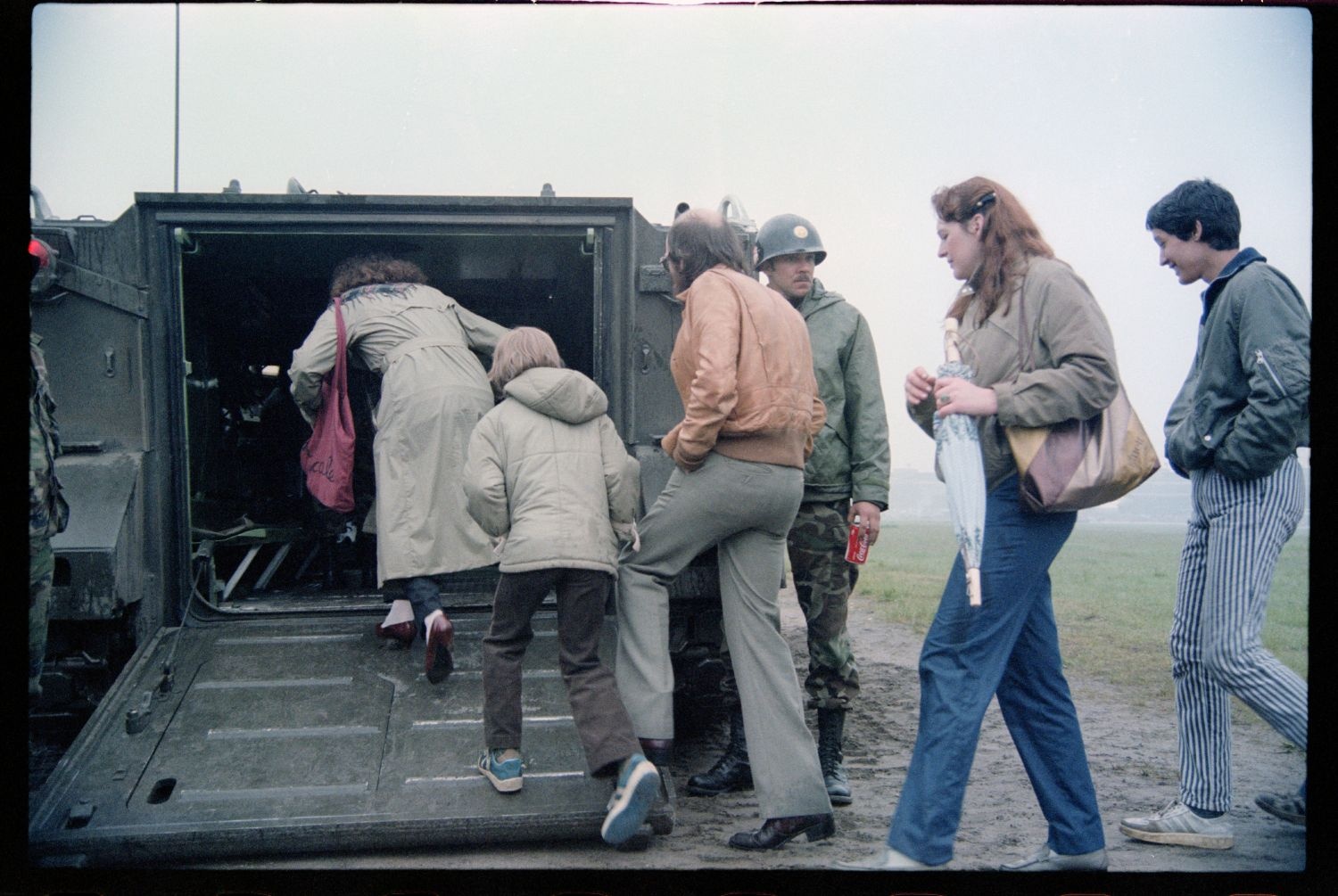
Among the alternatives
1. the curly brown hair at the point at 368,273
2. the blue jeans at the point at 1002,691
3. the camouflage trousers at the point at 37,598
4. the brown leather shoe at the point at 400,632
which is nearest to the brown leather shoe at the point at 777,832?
the blue jeans at the point at 1002,691

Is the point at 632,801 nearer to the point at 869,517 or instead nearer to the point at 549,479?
the point at 549,479

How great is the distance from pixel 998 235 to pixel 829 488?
1.10 metres

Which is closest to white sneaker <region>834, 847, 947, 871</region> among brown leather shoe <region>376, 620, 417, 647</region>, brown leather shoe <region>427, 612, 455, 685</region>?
brown leather shoe <region>427, 612, 455, 685</region>

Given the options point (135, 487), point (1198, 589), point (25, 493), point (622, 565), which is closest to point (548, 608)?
point (622, 565)

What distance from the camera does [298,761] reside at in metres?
3.17

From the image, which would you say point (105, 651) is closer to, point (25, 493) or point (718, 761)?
point (25, 493)

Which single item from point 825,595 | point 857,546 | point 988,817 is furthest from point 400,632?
point 988,817

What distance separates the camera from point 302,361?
12.7 feet

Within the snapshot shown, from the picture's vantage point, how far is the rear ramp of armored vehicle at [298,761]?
2912mm

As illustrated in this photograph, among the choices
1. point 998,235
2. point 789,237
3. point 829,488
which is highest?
point 789,237

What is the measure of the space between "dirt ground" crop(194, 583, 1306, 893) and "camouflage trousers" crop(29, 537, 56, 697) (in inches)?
30.3

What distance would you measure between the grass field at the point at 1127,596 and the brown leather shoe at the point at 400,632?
172 cm

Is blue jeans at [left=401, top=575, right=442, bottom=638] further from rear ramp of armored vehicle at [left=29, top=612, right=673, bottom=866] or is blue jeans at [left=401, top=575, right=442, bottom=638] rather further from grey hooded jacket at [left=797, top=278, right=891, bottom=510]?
grey hooded jacket at [left=797, top=278, right=891, bottom=510]

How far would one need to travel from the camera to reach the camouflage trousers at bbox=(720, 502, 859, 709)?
3.52 meters
